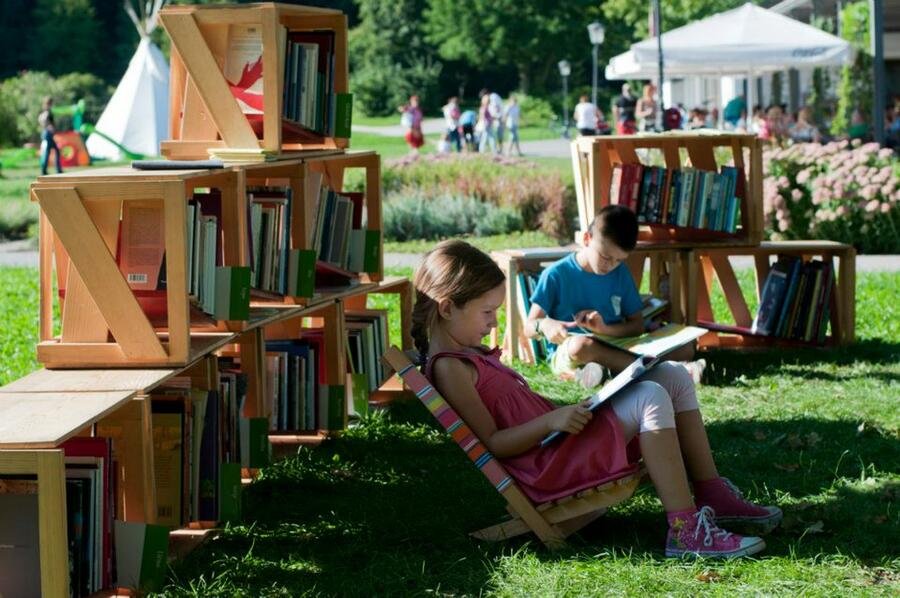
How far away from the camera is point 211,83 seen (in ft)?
20.5

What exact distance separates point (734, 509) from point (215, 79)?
296cm

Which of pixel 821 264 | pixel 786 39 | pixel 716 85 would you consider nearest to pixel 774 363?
pixel 821 264

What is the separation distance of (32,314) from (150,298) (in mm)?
6586

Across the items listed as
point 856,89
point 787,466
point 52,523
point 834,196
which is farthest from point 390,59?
point 52,523

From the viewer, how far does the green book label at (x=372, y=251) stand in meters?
7.57

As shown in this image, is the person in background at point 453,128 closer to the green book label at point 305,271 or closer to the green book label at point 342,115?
the green book label at point 342,115

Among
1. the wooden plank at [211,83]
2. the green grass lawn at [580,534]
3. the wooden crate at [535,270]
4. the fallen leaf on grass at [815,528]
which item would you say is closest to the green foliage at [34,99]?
the wooden crate at [535,270]

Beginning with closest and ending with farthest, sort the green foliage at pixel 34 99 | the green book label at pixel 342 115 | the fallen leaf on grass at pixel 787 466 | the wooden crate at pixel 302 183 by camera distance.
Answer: the wooden crate at pixel 302 183 < the fallen leaf on grass at pixel 787 466 < the green book label at pixel 342 115 < the green foliage at pixel 34 99

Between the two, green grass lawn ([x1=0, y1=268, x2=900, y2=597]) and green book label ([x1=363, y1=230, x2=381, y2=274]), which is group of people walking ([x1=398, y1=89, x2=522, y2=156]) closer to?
green book label ([x1=363, y1=230, x2=381, y2=274])

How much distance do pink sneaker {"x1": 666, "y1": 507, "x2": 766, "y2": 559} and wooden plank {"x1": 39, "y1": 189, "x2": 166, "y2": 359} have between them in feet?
6.30

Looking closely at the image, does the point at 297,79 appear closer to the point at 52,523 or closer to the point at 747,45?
the point at 52,523

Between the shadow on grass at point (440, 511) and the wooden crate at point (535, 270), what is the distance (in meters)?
1.97

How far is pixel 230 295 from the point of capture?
18.5 feet

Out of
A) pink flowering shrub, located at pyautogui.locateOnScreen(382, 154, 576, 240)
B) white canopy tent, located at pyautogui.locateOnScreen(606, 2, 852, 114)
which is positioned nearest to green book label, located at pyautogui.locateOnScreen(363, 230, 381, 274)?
pink flowering shrub, located at pyautogui.locateOnScreen(382, 154, 576, 240)
